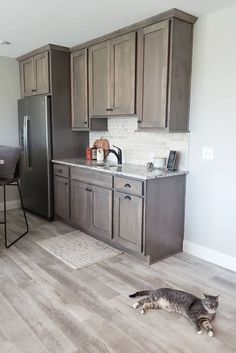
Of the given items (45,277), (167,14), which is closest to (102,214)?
(45,277)

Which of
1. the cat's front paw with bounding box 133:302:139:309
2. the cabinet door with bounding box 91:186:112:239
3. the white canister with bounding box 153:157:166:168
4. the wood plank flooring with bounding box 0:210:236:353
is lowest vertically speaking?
the wood plank flooring with bounding box 0:210:236:353

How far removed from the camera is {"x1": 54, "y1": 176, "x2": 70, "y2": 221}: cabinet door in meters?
3.91

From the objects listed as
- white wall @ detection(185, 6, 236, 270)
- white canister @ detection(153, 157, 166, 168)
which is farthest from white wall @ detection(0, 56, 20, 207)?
white wall @ detection(185, 6, 236, 270)

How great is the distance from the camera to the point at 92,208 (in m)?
3.49

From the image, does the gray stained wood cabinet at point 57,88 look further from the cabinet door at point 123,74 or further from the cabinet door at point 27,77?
the cabinet door at point 123,74

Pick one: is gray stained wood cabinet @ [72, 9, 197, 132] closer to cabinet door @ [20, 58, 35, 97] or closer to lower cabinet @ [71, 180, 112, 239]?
lower cabinet @ [71, 180, 112, 239]

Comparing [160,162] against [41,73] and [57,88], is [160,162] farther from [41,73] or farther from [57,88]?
[41,73]

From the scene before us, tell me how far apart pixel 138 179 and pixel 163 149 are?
2.30 feet

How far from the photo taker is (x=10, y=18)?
294cm

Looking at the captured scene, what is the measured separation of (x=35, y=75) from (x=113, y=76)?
1.39 meters

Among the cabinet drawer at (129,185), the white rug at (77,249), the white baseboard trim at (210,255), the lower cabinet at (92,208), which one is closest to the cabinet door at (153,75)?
the cabinet drawer at (129,185)

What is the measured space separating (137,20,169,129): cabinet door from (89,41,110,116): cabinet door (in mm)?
541

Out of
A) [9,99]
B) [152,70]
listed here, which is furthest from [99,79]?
[9,99]

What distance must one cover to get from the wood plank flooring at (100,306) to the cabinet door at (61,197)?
0.81 metres
